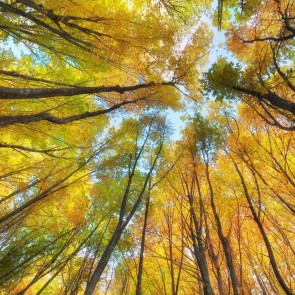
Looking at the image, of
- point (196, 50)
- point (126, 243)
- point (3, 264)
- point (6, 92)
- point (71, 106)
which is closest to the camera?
point (6, 92)

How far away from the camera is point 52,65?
666cm

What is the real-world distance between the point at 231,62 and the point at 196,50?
207cm

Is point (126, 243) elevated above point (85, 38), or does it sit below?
below

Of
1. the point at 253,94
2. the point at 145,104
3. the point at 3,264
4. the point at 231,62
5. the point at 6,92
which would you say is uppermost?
the point at 145,104

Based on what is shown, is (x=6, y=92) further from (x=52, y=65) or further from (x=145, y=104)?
(x=145, y=104)

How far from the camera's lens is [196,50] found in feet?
23.6

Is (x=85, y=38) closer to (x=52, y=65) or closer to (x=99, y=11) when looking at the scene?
(x=99, y=11)

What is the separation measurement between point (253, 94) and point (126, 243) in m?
6.97

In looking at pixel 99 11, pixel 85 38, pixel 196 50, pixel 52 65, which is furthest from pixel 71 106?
pixel 196 50

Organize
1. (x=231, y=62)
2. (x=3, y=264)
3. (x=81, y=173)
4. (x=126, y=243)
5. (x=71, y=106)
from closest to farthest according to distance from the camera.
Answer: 1. (x=231, y=62)
2. (x=3, y=264)
3. (x=71, y=106)
4. (x=81, y=173)
5. (x=126, y=243)

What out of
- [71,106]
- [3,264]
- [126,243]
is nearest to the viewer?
[3,264]

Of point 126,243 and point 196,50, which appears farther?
point 126,243

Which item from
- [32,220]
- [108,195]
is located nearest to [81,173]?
[108,195]

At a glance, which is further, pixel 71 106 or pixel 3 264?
pixel 71 106
